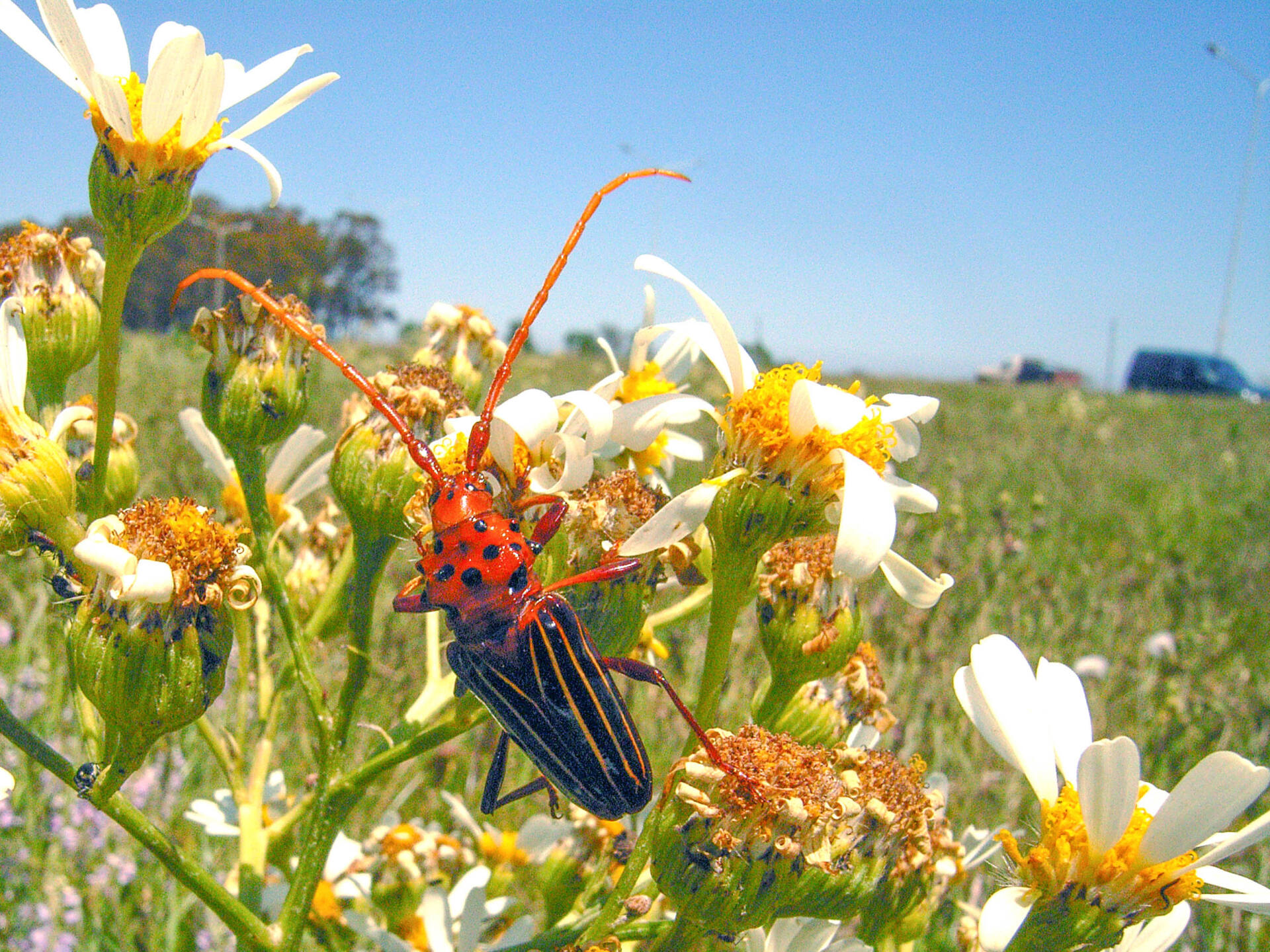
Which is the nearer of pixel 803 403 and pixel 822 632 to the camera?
pixel 803 403

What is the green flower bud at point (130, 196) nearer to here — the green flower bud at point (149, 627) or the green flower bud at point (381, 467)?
the green flower bud at point (381, 467)

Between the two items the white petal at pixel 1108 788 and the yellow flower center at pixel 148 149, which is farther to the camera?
the yellow flower center at pixel 148 149

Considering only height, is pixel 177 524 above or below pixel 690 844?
above

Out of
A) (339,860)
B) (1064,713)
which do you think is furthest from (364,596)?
(1064,713)

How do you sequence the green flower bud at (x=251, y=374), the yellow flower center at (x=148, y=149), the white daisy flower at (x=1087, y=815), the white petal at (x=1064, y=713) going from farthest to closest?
1. the green flower bud at (x=251, y=374)
2. the yellow flower center at (x=148, y=149)
3. the white petal at (x=1064, y=713)
4. the white daisy flower at (x=1087, y=815)

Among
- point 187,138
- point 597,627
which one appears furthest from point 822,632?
point 187,138

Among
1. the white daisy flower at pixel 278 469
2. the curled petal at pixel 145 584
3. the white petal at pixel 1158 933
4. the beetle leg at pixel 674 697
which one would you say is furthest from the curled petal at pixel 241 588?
the white petal at pixel 1158 933

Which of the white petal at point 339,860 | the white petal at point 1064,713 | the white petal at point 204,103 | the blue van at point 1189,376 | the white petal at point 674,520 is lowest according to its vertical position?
the white petal at point 339,860

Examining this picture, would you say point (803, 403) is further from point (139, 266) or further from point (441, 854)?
point (139, 266)
